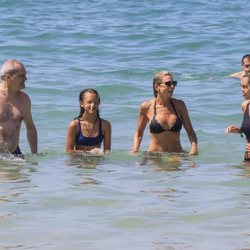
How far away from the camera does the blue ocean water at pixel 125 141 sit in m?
6.02

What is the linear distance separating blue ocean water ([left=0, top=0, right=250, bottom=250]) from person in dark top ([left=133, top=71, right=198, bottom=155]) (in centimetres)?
19

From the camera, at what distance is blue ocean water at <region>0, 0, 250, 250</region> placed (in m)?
6.02

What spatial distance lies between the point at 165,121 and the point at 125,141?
1748 millimetres

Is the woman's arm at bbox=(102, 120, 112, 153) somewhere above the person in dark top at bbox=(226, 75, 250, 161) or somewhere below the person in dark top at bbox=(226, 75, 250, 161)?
below

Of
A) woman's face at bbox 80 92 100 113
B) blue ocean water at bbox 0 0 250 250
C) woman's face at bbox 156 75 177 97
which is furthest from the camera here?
woman's face at bbox 80 92 100 113

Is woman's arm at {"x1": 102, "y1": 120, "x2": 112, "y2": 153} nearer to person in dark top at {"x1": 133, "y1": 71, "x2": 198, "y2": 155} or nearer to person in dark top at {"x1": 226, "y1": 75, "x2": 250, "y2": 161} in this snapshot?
person in dark top at {"x1": 133, "y1": 71, "x2": 198, "y2": 155}

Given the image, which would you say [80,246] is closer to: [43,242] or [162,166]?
[43,242]

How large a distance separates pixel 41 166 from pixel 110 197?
1.57 metres

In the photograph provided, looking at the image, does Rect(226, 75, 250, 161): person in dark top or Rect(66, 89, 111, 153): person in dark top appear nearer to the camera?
Rect(226, 75, 250, 161): person in dark top

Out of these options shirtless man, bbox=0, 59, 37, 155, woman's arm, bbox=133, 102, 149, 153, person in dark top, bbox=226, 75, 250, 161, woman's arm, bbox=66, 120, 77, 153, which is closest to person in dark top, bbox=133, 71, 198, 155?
woman's arm, bbox=133, 102, 149, 153

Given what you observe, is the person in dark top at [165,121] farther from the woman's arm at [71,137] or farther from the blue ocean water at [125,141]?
the woman's arm at [71,137]

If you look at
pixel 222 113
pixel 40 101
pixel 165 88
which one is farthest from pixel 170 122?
pixel 40 101

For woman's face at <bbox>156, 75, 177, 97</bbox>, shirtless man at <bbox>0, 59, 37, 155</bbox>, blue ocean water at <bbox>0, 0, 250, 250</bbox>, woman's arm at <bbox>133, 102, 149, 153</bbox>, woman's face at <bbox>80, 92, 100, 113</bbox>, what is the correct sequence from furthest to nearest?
woman's arm at <bbox>133, 102, 149, 153</bbox> → woman's face at <bbox>80, 92, 100, 113</bbox> → woman's face at <bbox>156, 75, 177, 97</bbox> → shirtless man at <bbox>0, 59, 37, 155</bbox> → blue ocean water at <bbox>0, 0, 250, 250</bbox>

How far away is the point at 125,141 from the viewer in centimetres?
1055
